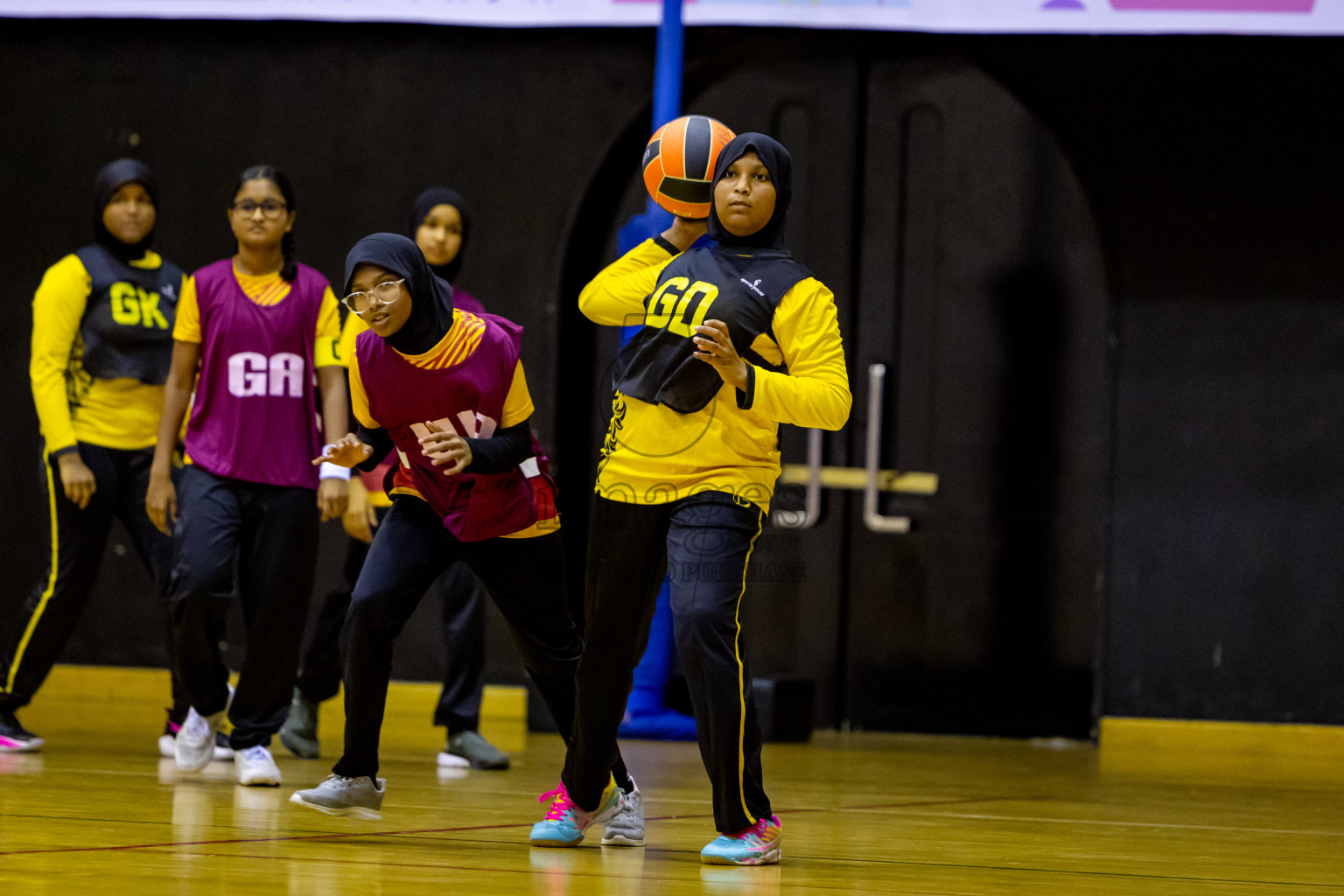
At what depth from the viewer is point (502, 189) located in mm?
7172

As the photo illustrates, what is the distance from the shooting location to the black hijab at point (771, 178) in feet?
11.8

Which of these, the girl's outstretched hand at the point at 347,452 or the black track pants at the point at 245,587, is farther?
the black track pants at the point at 245,587

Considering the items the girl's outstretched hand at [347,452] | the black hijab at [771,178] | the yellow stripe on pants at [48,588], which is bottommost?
the yellow stripe on pants at [48,588]

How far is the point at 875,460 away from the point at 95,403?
3365 millimetres

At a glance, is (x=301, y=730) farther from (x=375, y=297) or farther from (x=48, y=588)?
(x=375, y=297)

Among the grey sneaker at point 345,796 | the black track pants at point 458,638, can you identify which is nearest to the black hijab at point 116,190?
the black track pants at point 458,638

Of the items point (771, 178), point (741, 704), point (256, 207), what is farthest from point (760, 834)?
point (256, 207)

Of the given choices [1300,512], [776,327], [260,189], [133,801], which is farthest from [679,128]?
[1300,512]

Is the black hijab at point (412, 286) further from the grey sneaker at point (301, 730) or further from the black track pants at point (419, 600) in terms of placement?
the grey sneaker at point (301, 730)

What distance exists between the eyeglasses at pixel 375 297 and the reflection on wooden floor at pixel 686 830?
46.9 inches

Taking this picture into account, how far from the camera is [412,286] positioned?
3.80 meters

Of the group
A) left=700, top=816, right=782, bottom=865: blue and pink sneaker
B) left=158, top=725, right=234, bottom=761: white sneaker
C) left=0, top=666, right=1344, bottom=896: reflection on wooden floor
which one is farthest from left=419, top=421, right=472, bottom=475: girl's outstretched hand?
left=158, top=725, right=234, bottom=761: white sneaker

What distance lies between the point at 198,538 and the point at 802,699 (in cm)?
308

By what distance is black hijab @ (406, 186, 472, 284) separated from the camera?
5633 mm
